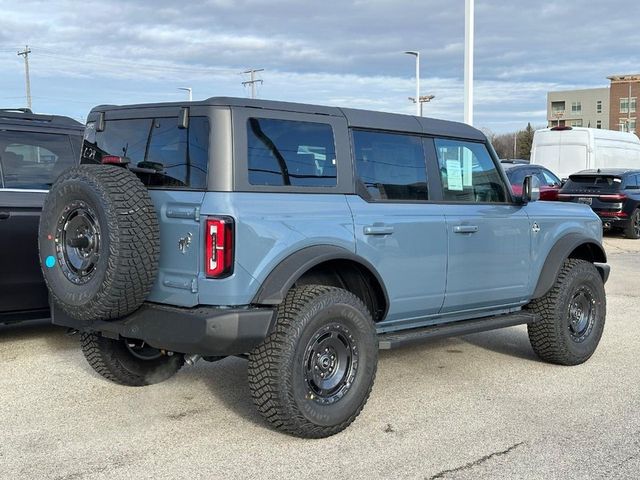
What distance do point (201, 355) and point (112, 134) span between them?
163 centimetres

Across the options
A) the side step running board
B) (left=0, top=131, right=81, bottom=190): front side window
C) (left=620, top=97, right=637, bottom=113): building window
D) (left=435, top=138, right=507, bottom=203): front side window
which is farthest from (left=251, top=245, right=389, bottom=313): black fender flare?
(left=620, top=97, right=637, bottom=113): building window

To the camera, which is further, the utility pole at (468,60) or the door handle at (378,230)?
the utility pole at (468,60)

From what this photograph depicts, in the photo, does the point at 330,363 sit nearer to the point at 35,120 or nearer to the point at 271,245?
the point at 271,245

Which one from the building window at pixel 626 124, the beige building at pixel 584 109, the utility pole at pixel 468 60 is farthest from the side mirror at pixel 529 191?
the beige building at pixel 584 109

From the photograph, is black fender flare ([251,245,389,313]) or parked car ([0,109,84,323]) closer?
black fender flare ([251,245,389,313])

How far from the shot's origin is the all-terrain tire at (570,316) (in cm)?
592

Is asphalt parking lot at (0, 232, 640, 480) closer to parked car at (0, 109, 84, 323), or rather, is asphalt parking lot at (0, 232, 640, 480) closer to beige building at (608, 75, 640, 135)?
parked car at (0, 109, 84, 323)

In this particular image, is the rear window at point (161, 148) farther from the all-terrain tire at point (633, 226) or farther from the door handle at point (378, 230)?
the all-terrain tire at point (633, 226)

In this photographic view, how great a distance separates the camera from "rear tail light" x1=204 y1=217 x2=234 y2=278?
3.94 metres

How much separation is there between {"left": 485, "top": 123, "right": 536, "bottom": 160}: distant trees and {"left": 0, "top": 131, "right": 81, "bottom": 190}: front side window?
3254 inches

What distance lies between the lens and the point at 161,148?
14.5 feet

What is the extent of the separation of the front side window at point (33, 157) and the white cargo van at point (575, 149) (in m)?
17.7

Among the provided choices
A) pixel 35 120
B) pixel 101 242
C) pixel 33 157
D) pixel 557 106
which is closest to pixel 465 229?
pixel 101 242

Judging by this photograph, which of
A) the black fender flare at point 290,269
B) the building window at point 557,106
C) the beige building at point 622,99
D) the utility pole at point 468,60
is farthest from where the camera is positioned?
the building window at point 557,106
